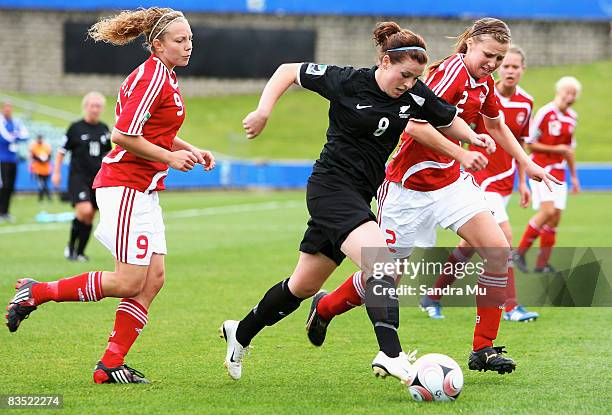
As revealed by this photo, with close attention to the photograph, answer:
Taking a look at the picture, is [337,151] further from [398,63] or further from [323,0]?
[323,0]

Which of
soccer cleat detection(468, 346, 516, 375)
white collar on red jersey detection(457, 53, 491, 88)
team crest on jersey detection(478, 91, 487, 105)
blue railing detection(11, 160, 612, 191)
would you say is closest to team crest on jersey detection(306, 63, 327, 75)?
white collar on red jersey detection(457, 53, 491, 88)

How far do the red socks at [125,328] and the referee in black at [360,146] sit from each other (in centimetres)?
62

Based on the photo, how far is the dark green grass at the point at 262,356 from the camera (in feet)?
18.9

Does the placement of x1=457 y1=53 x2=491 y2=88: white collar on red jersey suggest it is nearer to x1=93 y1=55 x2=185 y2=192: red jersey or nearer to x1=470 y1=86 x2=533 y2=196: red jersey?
x1=93 y1=55 x2=185 y2=192: red jersey

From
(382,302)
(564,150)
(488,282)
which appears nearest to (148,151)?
(382,302)

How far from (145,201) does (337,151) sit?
4.03 ft

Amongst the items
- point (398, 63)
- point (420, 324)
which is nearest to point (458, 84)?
point (398, 63)

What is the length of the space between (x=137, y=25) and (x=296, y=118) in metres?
44.3

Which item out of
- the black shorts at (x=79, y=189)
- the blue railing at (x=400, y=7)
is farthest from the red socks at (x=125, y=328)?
the blue railing at (x=400, y=7)

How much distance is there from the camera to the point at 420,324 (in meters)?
9.06

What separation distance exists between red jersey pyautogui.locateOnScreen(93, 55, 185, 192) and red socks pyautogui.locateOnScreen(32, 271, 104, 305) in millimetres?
590

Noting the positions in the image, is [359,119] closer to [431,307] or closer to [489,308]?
[489,308]

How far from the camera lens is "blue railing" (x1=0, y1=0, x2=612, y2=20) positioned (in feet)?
167

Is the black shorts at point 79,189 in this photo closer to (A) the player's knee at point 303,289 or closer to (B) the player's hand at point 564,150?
(B) the player's hand at point 564,150
